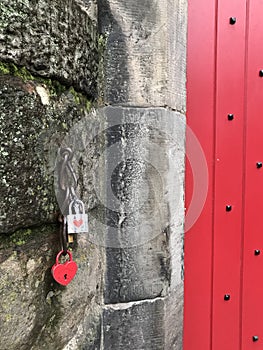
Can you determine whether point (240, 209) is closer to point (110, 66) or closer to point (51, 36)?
point (110, 66)

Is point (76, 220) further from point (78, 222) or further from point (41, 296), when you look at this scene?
point (41, 296)

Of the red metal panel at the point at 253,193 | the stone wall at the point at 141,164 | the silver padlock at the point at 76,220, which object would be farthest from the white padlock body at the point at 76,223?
the red metal panel at the point at 253,193

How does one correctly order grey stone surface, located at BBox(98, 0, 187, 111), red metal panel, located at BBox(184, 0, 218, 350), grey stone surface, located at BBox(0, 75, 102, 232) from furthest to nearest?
red metal panel, located at BBox(184, 0, 218, 350), grey stone surface, located at BBox(98, 0, 187, 111), grey stone surface, located at BBox(0, 75, 102, 232)

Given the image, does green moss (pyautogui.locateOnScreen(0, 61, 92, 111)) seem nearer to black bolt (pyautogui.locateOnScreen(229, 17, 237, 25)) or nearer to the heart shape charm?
the heart shape charm

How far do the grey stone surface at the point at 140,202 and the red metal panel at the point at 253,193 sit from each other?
1.26 ft

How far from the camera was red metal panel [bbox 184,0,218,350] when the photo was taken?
1.18m

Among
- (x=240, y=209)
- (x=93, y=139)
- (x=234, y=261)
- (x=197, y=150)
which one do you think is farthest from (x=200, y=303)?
(x=93, y=139)

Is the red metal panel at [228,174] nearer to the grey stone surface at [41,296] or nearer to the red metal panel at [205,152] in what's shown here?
the red metal panel at [205,152]

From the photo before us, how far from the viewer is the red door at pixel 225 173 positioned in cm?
120

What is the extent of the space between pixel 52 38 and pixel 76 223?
0.36 meters

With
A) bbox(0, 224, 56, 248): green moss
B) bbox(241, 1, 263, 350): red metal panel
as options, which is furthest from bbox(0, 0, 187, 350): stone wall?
bbox(241, 1, 263, 350): red metal panel

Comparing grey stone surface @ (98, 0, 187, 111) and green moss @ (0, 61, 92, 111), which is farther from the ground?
grey stone surface @ (98, 0, 187, 111)

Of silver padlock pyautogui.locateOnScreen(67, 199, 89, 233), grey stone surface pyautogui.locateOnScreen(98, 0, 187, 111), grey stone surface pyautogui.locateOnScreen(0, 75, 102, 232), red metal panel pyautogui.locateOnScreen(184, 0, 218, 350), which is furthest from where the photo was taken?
red metal panel pyautogui.locateOnScreen(184, 0, 218, 350)

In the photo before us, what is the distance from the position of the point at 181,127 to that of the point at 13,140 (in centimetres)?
56
